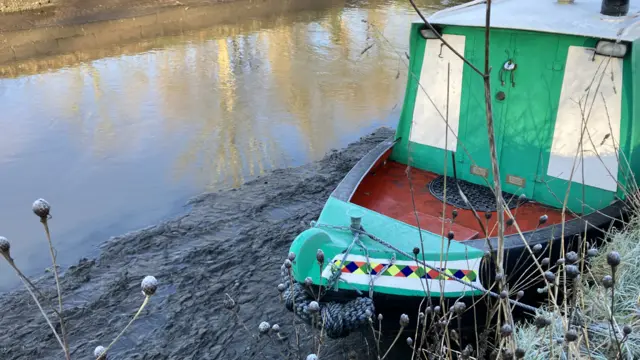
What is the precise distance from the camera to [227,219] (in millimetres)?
6613

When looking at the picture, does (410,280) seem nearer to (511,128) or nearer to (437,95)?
(511,128)

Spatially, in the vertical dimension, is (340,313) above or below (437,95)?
below

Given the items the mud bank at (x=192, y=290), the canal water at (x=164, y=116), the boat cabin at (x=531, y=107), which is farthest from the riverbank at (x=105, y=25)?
the boat cabin at (x=531, y=107)

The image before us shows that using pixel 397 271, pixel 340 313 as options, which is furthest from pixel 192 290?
pixel 397 271

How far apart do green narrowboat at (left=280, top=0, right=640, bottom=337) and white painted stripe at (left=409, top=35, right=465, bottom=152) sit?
1cm

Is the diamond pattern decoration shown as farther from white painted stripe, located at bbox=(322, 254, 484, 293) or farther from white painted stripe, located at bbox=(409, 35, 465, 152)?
white painted stripe, located at bbox=(409, 35, 465, 152)

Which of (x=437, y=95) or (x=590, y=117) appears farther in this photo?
(x=437, y=95)

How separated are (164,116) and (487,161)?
6456 mm

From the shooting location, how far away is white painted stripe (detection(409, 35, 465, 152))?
518 centimetres

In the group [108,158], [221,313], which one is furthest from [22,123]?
[221,313]

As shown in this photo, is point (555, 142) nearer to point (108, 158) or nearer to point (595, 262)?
point (595, 262)

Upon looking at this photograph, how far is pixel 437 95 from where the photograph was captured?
17.7ft

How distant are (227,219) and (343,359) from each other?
2715 mm

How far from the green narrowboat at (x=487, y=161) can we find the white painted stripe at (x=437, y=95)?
1 centimetres
